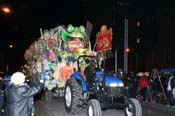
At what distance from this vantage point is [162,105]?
1952 centimetres

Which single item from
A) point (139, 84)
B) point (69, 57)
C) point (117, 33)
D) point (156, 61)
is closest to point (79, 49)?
point (69, 57)

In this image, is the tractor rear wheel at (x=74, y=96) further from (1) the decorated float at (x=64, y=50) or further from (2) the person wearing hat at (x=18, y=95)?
(2) the person wearing hat at (x=18, y=95)

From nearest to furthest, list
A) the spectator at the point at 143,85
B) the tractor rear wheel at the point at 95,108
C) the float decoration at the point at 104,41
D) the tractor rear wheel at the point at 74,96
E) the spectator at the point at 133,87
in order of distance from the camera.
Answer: the tractor rear wheel at the point at 95,108 < the tractor rear wheel at the point at 74,96 < the float decoration at the point at 104,41 < the spectator at the point at 133,87 < the spectator at the point at 143,85

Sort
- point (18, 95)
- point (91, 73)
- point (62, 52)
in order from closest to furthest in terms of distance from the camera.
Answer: point (18, 95), point (91, 73), point (62, 52)

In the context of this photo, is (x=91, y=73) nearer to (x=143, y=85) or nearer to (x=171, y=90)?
(x=171, y=90)

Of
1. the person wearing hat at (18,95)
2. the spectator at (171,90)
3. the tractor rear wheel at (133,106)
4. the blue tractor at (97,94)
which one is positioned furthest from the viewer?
the spectator at (171,90)

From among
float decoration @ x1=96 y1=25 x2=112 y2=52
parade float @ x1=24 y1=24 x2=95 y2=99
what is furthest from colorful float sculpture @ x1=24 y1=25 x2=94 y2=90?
float decoration @ x1=96 y1=25 x2=112 y2=52

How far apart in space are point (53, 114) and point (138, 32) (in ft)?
122

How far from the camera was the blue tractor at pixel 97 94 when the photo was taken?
37.7 feet

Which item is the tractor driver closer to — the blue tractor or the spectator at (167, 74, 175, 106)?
the blue tractor

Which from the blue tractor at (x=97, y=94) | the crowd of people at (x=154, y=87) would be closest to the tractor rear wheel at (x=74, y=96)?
the blue tractor at (x=97, y=94)

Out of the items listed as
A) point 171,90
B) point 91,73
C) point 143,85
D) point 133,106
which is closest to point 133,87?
point 143,85

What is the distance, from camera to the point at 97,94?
12.4m

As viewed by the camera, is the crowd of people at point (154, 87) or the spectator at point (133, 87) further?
the spectator at point (133, 87)
